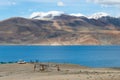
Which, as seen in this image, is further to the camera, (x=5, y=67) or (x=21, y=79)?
(x=5, y=67)

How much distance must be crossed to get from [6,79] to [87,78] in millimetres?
7654

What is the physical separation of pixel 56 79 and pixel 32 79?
8.22 feet

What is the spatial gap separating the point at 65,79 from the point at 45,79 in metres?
1.91

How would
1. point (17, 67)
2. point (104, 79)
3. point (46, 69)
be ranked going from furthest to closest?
point (17, 67) → point (46, 69) → point (104, 79)

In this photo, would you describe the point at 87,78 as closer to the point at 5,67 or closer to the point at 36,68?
the point at 36,68

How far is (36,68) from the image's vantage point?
50094mm

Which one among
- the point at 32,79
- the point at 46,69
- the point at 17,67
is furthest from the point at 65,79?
the point at 17,67

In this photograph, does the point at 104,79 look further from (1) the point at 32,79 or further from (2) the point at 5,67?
(2) the point at 5,67

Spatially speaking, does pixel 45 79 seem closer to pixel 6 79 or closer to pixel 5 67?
pixel 6 79

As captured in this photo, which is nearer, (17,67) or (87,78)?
(87,78)

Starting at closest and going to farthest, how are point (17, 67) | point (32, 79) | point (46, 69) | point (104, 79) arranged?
point (104, 79) → point (32, 79) → point (46, 69) → point (17, 67)

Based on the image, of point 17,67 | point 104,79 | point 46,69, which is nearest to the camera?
point 104,79

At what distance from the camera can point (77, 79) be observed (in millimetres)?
34656

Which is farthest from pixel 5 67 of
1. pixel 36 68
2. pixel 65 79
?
A: pixel 65 79
